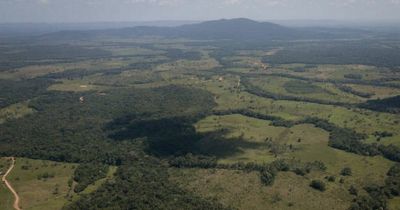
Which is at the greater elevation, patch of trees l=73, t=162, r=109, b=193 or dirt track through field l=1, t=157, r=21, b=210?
patch of trees l=73, t=162, r=109, b=193

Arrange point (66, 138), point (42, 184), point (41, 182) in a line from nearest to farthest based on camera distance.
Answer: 1. point (42, 184)
2. point (41, 182)
3. point (66, 138)

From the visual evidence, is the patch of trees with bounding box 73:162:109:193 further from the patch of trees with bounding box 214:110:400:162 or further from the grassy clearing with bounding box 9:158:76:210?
the patch of trees with bounding box 214:110:400:162

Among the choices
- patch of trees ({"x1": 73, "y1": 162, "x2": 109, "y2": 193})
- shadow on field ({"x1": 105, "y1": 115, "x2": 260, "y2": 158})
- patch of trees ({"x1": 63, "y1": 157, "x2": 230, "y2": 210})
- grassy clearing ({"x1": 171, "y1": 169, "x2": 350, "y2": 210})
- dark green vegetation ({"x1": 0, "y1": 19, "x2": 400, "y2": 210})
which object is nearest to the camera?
patch of trees ({"x1": 63, "y1": 157, "x2": 230, "y2": 210})

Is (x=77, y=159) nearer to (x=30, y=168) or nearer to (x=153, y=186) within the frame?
(x=30, y=168)

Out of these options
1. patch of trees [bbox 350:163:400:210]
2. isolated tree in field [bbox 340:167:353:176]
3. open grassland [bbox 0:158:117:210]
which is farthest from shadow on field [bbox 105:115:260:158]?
patch of trees [bbox 350:163:400:210]

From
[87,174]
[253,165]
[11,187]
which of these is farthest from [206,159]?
[11,187]

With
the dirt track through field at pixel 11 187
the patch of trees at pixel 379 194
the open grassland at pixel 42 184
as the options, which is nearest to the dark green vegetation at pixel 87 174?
the open grassland at pixel 42 184

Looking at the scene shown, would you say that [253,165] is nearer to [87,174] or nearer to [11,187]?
[87,174]
